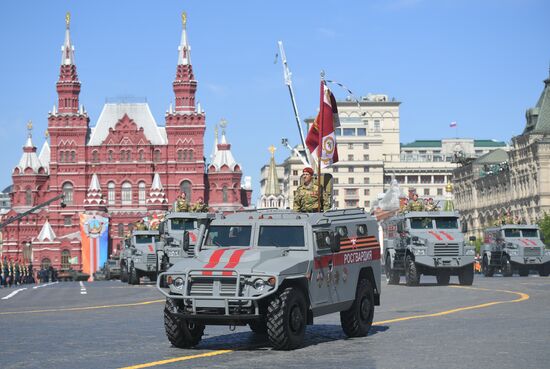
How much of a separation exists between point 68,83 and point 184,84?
15.0m

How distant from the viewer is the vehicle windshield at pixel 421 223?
39250mm

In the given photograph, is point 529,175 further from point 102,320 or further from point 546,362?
point 546,362

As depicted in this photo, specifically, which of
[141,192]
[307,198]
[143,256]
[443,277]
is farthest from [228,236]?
[141,192]

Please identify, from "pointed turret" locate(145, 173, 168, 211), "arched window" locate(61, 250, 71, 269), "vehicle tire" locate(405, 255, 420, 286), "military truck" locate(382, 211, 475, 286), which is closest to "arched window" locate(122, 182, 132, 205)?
"pointed turret" locate(145, 173, 168, 211)

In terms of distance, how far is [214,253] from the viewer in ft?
52.0

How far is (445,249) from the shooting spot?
126 ft

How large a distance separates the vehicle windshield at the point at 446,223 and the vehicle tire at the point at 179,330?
24241mm

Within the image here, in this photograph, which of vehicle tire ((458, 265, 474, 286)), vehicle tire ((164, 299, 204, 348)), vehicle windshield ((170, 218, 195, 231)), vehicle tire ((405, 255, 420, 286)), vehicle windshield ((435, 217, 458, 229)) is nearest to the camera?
vehicle tire ((164, 299, 204, 348))

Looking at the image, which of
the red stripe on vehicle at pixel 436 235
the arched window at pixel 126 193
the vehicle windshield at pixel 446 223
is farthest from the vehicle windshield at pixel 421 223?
A: the arched window at pixel 126 193

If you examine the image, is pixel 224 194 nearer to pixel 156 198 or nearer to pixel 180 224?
pixel 156 198

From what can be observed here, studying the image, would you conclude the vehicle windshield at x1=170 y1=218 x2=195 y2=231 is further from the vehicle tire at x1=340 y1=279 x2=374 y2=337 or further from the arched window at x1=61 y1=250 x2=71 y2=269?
the arched window at x1=61 y1=250 x2=71 y2=269

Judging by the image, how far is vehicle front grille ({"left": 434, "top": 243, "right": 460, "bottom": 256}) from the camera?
3831 cm

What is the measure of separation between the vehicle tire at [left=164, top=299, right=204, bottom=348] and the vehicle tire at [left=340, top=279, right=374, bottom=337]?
262 centimetres

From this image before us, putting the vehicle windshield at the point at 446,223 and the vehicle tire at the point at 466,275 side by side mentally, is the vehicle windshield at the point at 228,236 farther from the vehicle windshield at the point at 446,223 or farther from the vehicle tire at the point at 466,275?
the vehicle windshield at the point at 446,223
